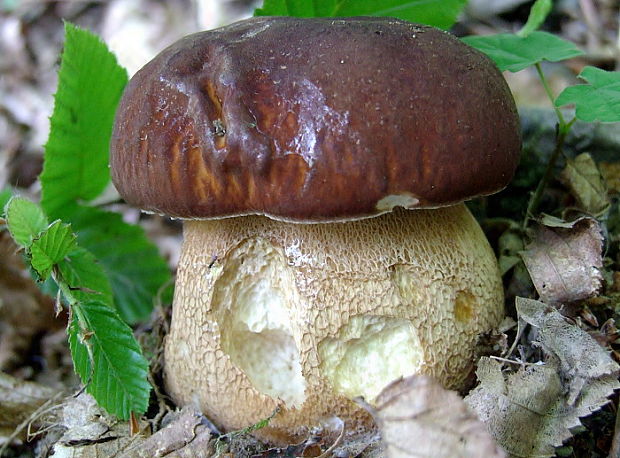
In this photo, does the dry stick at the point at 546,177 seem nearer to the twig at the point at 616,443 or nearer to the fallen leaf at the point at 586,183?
the fallen leaf at the point at 586,183

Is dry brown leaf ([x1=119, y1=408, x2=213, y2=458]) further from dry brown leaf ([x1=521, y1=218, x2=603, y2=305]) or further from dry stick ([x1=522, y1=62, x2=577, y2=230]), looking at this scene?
dry stick ([x1=522, y1=62, x2=577, y2=230])

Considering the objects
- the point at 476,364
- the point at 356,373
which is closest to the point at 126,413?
the point at 356,373

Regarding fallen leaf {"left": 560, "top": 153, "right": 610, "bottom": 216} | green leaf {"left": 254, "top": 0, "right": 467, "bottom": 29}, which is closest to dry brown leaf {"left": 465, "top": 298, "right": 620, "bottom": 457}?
fallen leaf {"left": 560, "top": 153, "right": 610, "bottom": 216}

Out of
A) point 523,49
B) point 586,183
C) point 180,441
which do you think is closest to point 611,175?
point 586,183

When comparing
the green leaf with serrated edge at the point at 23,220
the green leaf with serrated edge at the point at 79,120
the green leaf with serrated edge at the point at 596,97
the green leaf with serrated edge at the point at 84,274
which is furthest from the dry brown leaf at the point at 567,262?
the green leaf with serrated edge at the point at 79,120

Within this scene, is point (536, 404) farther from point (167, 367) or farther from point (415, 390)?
point (167, 367)

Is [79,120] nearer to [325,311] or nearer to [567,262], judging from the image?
[325,311]
